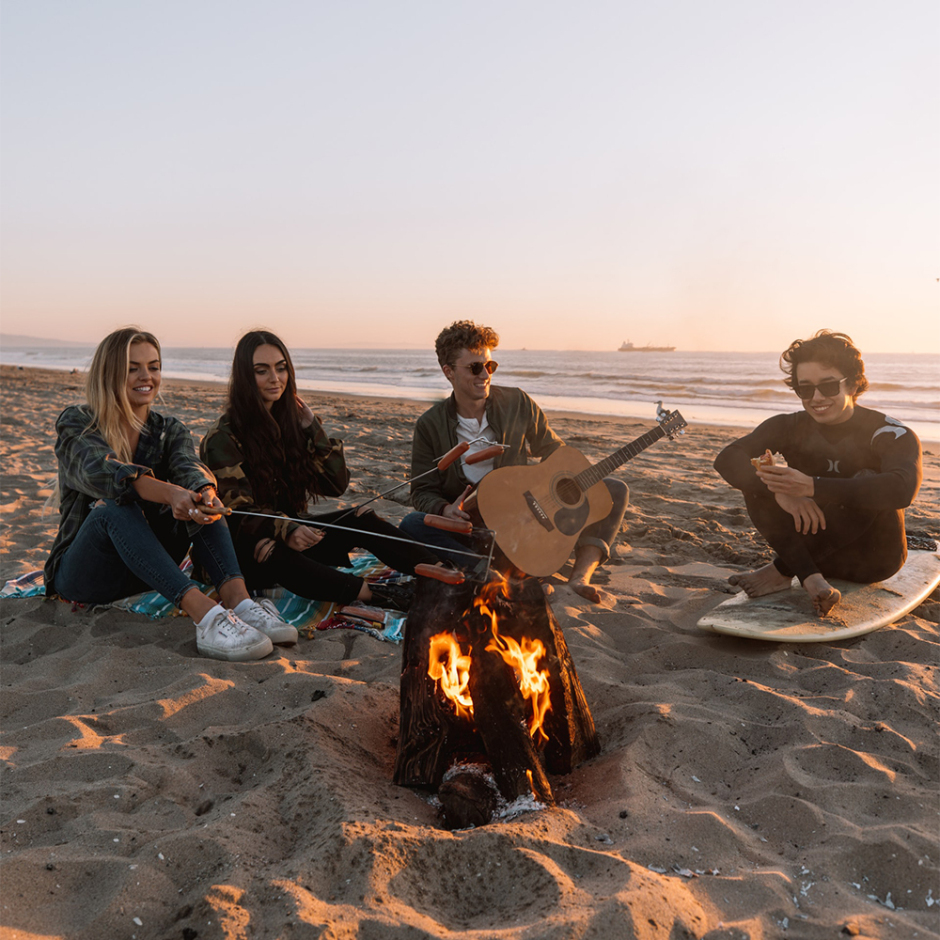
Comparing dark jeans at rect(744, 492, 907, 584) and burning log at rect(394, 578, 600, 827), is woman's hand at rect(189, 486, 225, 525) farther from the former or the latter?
dark jeans at rect(744, 492, 907, 584)

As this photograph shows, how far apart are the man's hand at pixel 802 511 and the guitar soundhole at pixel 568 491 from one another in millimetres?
1053

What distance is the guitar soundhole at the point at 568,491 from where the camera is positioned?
4.13m

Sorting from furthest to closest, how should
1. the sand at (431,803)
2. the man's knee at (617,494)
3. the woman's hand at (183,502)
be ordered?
1. the man's knee at (617,494)
2. the woman's hand at (183,502)
3. the sand at (431,803)

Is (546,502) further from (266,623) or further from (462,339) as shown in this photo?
(266,623)

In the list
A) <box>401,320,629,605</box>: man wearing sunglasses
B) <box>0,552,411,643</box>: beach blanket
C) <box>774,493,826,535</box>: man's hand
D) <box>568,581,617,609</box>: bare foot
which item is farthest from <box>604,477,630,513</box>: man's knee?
<box>0,552,411,643</box>: beach blanket

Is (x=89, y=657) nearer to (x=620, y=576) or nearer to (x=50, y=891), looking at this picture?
(x=50, y=891)

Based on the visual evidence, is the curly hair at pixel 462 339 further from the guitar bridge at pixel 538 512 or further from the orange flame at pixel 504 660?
the orange flame at pixel 504 660

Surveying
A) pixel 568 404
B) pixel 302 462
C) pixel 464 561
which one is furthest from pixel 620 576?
pixel 568 404

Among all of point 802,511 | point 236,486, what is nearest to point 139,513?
point 236,486

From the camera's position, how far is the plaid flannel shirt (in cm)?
Result: 338

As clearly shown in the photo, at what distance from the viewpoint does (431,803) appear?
234 cm

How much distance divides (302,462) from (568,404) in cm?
1283

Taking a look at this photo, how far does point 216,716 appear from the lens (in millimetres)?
2830

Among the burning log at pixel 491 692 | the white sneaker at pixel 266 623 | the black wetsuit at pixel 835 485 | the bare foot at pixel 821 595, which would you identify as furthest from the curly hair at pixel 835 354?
the white sneaker at pixel 266 623
